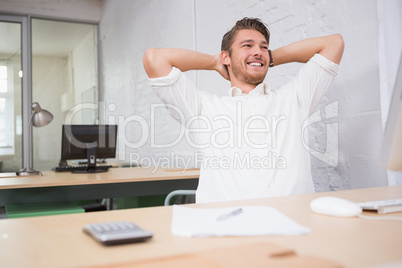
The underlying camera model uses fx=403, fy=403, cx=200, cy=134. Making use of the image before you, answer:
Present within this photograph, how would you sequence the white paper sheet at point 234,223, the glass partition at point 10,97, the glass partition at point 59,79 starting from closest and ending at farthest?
the white paper sheet at point 234,223 → the glass partition at point 10,97 → the glass partition at point 59,79

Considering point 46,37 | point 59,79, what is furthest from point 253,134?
point 46,37

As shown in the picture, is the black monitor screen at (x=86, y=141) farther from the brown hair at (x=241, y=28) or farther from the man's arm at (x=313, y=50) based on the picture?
the man's arm at (x=313, y=50)

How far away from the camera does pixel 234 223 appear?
83 cm

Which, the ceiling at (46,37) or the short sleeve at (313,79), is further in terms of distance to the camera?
the ceiling at (46,37)

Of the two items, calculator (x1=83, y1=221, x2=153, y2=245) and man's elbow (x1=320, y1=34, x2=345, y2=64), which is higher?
man's elbow (x1=320, y1=34, x2=345, y2=64)

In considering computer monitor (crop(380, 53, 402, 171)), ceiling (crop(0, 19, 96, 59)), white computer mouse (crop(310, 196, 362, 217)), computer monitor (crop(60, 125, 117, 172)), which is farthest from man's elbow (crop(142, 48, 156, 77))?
ceiling (crop(0, 19, 96, 59))

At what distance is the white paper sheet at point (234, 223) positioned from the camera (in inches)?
30.2

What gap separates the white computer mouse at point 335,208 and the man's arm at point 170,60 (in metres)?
1.01

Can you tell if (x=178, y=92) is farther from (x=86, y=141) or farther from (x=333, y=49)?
(x=86, y=141)

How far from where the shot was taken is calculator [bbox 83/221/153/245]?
0.69 meters

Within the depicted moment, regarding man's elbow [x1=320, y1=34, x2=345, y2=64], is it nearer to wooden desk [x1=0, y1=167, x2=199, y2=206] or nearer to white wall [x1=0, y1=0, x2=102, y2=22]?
wooden desk [x1=0, y1=167, x2=199, y2=206]

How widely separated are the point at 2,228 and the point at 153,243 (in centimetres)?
37

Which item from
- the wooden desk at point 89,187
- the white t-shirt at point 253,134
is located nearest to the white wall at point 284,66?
the white t-shirt at point 253,134

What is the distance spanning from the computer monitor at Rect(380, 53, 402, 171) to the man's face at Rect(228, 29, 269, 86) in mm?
1128
